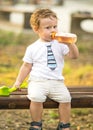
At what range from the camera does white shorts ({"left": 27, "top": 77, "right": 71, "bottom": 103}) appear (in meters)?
3.94

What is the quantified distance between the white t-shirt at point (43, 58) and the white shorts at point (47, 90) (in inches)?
1.8

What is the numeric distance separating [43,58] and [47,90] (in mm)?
288

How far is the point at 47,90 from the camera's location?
13.0ft

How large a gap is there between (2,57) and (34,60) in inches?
204

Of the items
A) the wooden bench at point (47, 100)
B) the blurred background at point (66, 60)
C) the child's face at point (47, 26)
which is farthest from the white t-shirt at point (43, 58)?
the blurred background at point (66, 60)

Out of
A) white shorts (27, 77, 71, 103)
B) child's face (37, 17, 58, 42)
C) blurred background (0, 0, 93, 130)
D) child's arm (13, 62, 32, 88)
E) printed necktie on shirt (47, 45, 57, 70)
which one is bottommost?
blurred background (0, 0, 93, 130)

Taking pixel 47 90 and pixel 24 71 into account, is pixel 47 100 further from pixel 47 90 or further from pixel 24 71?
pixel 24 71

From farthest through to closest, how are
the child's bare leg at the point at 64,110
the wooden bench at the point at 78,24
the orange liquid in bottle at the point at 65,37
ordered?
the wooden bench at the point at 78,24
the child's bare leg at the point at 64,110
the orange liquid in bottle at the point at 65,37

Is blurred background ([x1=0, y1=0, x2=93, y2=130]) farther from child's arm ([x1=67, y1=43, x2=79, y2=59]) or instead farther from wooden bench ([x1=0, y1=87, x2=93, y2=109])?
child's arm ([x1=67, y1=43, x2=79, y2=59])

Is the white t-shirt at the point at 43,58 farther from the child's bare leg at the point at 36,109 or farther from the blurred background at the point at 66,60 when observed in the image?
the blurred background at the point at 66,60

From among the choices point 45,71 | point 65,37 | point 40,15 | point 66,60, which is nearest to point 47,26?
point 40,15

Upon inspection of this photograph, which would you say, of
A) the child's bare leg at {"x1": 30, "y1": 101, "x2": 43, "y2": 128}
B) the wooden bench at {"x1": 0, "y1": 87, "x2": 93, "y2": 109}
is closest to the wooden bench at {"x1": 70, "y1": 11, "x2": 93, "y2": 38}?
the wooden bench at {"x1": 0, "y1": 87, "x2": 93, "y2": 109}

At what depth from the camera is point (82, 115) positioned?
226 inches

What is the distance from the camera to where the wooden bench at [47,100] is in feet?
13.3
